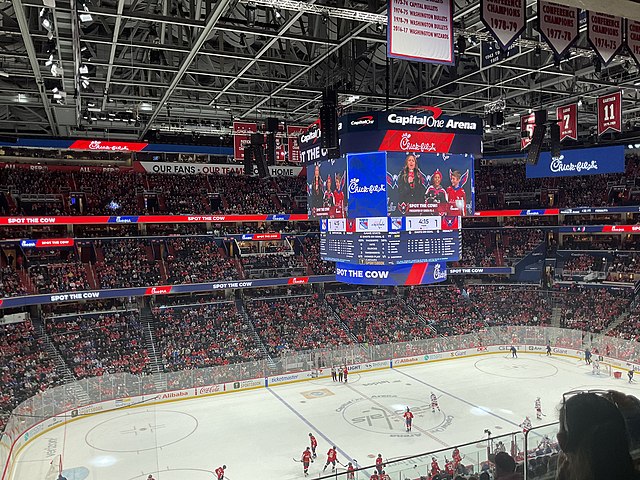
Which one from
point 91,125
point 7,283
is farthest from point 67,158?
point 7,283

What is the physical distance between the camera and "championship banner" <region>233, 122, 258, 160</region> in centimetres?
2133

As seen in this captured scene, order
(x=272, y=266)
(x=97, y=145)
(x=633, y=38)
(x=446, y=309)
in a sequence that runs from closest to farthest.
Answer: (x=633, y=38)
(x=97, y=145)
(x=272, y=266)
(x=446, y=309)

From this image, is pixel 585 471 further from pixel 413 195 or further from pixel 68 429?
pixel 68 429

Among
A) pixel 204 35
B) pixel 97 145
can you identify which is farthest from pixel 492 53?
pixel 97 145

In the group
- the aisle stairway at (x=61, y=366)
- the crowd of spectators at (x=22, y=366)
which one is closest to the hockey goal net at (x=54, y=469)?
the crowd of spectators at (x=22, y=366)

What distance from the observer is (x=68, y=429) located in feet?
63.0

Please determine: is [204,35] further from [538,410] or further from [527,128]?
[538,410]

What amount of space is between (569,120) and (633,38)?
9.58m

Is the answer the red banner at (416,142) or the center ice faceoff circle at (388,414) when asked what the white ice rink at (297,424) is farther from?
the red banner at (416,142)

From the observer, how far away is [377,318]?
32594 millimetres

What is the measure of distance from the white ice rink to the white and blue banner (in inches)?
410

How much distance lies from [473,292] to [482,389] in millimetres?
13831

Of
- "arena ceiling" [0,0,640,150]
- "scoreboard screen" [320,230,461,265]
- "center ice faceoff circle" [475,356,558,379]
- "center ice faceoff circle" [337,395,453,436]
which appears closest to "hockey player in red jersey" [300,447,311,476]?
"center ice faceoff circle" [337,395,453,436]

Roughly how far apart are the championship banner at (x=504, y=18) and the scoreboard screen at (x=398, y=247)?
820 cm
